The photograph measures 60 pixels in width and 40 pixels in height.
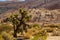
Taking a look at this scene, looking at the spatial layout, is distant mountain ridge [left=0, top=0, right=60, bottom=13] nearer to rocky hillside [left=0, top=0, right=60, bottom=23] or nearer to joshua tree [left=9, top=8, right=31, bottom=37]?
rocky hillside [left=0, top=0, right=60, bottom=23]

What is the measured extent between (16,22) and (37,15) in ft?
169

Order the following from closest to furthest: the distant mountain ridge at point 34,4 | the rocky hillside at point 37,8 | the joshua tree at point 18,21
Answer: the joshua tree at point 18,21 < the rocky hillside at point 37,8 < the distant mountain ridge at point 34,4

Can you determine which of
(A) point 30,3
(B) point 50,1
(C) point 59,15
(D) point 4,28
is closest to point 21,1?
(A) point 30,3

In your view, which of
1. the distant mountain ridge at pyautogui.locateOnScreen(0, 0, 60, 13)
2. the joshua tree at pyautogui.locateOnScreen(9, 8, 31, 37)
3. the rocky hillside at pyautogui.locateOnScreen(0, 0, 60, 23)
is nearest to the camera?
the joshua tree at pyautogui.locateOnScreen(9, 8, 31, 37)

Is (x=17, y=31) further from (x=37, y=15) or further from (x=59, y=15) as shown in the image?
(x=59, y=15)

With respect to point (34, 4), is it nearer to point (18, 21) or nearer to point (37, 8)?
point (37, 8)

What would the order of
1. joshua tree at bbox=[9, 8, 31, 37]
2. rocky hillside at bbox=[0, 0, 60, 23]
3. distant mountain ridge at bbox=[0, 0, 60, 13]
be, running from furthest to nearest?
distant mountain ridge at bbox=[0, 0, 60, 13] < rocky hillside at bbox=[0, 0, 60, 23] < joshua tree at bbox=[9, 8, 31, 37]

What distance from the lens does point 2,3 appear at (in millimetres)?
133750

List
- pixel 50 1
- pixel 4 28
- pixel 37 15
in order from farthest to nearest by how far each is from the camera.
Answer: pixel 50 1 < pixel 37 15 < pixel 4 28

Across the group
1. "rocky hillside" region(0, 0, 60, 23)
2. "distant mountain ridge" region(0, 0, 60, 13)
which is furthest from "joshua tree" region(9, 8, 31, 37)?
"distant mountain ridge" region(0, 0, 60, 13)

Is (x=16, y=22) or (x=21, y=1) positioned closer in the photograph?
(x=16, y=22)

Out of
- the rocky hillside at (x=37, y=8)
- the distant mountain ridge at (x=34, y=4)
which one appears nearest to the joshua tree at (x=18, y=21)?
the rocky hillside at (x=37, y=8)

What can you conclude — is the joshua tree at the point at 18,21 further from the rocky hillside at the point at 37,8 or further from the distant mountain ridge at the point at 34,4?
the distant mountain ridge at the point at 34,4

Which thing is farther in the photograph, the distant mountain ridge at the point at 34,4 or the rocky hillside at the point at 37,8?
the distant mountain ridge at the point at 34,4
